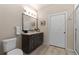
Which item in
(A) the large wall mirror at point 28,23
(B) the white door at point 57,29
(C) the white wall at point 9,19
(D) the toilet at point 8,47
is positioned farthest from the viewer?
(B) the white door at point 57,29

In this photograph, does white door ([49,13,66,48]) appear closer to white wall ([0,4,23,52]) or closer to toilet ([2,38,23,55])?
white wall ([0,4,23,52])

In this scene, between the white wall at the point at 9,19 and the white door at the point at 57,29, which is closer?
the white wall at the point at 9,19

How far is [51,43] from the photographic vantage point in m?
4.33

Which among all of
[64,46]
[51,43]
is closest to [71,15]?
[64,46]

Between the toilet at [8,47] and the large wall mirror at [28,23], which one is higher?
the large wall mirror at [28,23]

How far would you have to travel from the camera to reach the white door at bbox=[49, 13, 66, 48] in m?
3.89

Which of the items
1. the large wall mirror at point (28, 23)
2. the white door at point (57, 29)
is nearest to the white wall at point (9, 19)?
the large wall mirror at point (28, 23)

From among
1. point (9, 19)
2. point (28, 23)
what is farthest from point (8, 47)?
point (28, 23)

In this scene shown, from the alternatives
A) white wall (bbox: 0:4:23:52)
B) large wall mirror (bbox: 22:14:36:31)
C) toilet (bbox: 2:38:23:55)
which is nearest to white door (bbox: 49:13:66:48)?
large wall mirror (bbox: 22:14:36:31)

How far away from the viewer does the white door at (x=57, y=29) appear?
3.89m

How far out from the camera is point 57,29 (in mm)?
4188

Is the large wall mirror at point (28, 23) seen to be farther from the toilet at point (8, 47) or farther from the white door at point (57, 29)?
the toilet at point (8, 47)

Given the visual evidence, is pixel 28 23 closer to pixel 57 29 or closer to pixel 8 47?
pixel 57 29

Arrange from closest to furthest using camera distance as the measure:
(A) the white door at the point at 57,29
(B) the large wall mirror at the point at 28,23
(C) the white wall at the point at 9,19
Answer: (C) the white wall at the point at 9,19
(B) the large wall mirror at the point at 28,23
(A) the white door at the point at 57,29
